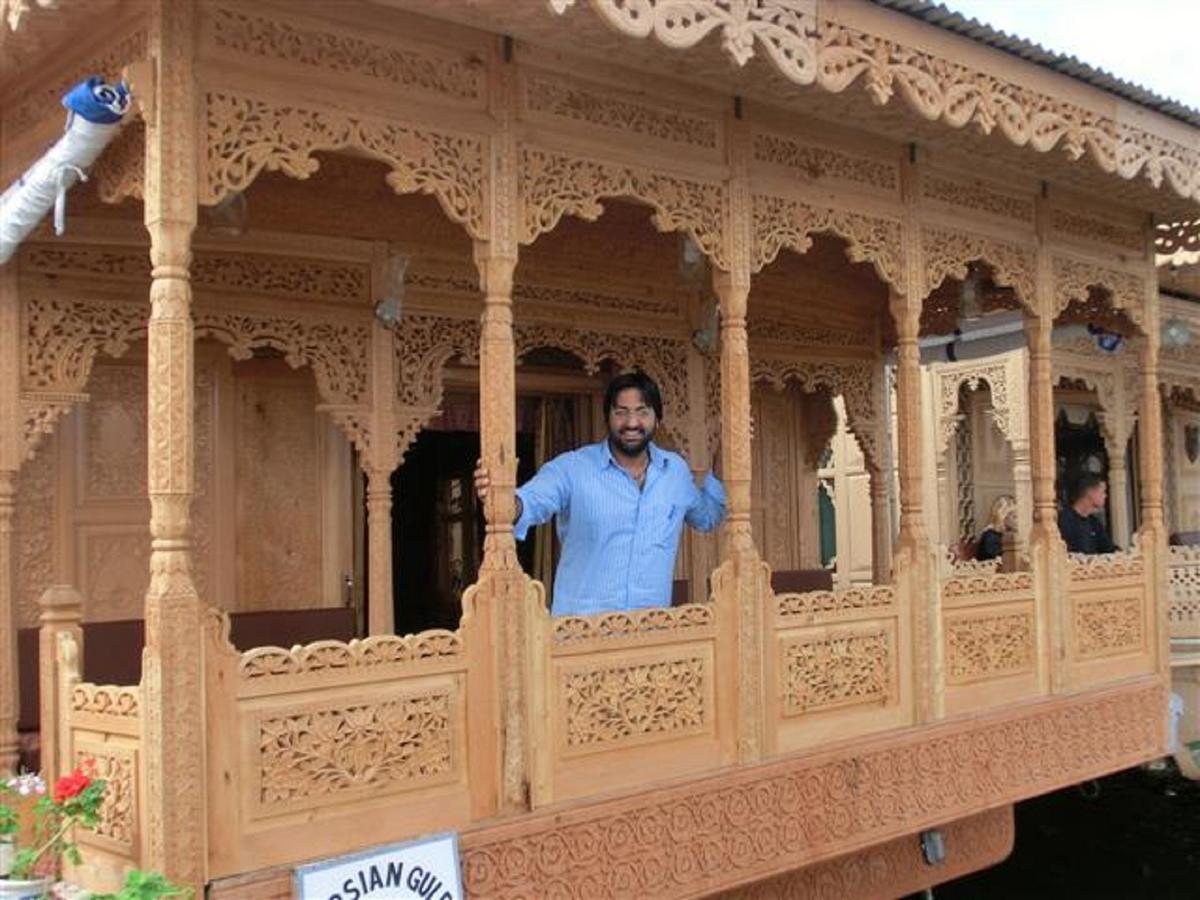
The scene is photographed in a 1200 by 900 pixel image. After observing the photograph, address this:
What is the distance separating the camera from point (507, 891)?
13.6 ft

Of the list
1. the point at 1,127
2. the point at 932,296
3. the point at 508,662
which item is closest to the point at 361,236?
the point at 1,127

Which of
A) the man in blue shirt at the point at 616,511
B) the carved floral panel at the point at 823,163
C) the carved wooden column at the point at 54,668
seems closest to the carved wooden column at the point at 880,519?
the carved floral panel at the point at 823,163

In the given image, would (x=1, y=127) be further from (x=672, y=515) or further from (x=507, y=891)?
(x=507, y=891)

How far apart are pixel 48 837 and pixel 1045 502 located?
4.85m

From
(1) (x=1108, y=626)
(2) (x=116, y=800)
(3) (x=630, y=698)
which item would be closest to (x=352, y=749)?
(2) (x=116, y=800)

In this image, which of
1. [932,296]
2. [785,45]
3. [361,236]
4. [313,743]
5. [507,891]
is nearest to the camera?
[313,743]

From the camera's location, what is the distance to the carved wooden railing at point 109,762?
355 centimetres

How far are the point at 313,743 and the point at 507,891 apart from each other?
0.90m

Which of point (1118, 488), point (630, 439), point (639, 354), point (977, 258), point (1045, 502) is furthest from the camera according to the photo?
point (1118, 488)

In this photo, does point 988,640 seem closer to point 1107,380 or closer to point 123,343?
point 123,343

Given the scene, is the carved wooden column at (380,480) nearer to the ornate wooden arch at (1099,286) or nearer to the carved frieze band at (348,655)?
the carved frieze band at (348,655)

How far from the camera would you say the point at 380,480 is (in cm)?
611

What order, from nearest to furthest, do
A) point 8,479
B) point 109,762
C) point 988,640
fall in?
point 109,762 → point 8,479 → point 988,640

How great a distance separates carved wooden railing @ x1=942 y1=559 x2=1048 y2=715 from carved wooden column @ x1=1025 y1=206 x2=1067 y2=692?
7cm
